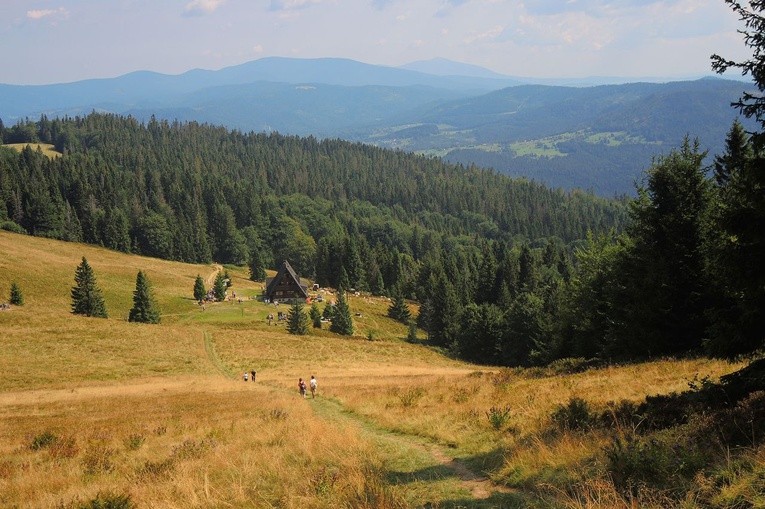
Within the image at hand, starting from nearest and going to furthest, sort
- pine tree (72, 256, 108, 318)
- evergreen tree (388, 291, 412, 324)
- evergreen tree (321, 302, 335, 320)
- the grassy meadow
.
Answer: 1. the grassy meadow
2. pine tree (72, 256, 108, 318)
3. evergreen tree (321, 302, 335, 320)
4. evergreen tree (388, 291, 412, 324)

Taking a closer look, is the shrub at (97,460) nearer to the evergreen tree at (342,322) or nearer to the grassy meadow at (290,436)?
the grassy meadow at (290,436)

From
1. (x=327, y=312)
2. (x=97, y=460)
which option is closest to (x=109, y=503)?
(x=97, y=460)

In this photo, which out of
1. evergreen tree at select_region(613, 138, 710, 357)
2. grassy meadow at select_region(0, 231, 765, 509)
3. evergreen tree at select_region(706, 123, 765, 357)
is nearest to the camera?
grassy meadow at select_region(0, 231, 765, 509)

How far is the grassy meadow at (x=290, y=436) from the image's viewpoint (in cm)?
877

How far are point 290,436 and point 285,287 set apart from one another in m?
88.3

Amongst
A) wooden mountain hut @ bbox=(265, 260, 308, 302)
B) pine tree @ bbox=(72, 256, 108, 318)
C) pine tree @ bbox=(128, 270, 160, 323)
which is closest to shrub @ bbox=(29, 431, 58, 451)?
pine tree @ bbox=(128, 270, 160, 323)

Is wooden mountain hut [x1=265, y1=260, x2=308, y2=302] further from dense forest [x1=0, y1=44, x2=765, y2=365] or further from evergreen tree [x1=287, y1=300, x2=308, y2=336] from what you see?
evergreen tree [x1=287, y1=300, x2=308, y2=336]

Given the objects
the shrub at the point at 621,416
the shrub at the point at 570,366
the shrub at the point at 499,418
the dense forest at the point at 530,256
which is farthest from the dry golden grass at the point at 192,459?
the shrub at the point at 570,366

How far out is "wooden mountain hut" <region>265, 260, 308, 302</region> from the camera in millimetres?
100875

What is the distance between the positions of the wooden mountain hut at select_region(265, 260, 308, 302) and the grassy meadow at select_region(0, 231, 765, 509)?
5165 centimetres

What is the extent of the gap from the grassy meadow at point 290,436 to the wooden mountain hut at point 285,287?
51.7 metres

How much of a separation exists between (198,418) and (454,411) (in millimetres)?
11015

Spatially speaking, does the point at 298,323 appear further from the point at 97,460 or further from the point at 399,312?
the point at 97,460

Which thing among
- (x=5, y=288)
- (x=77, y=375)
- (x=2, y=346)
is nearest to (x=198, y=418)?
(x=77, y=375)
